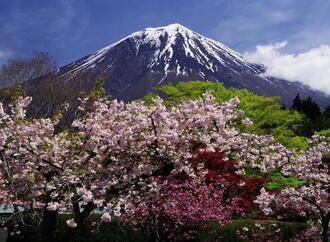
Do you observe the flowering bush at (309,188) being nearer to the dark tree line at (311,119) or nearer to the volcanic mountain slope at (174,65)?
the dark tree line at (311,119)

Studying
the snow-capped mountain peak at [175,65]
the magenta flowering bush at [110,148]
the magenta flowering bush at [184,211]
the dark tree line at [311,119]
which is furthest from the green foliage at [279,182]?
the snow-capped mountain peak at [175,65]

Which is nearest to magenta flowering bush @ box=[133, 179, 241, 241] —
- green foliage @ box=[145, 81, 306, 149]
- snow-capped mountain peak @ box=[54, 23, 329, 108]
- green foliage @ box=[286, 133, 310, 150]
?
green foliage @ box=[286, 133, 310, 150]

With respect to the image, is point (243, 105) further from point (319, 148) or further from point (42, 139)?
point (42, 139)

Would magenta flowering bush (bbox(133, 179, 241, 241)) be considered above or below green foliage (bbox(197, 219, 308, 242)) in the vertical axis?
above

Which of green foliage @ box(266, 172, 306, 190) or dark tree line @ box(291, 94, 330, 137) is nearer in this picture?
green foliage @ box(266, 172, 306, 190)

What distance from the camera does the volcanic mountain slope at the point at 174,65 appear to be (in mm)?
155000

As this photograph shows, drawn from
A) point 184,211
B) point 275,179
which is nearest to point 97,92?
point 184,211

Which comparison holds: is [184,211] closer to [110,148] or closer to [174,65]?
[110,148]

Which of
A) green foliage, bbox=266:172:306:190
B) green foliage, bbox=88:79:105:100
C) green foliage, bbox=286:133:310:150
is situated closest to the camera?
green foliage, bbox=88:79:105:100

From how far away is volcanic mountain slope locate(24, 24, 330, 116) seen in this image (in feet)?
509

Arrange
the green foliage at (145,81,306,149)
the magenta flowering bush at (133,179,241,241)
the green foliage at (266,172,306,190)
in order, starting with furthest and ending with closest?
1. the green foliage at (145,81,306,149)
2. the green foliage at (266,172,306,190)
3. the magenta flowering bush at (133,179,241,241)

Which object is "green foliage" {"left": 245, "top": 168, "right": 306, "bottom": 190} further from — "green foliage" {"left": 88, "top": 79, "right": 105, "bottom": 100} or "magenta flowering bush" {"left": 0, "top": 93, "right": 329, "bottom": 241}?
"green foliage" {"left": 88, "top": 79, "right": 105, "bottom": 100}

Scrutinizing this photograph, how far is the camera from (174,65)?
181m

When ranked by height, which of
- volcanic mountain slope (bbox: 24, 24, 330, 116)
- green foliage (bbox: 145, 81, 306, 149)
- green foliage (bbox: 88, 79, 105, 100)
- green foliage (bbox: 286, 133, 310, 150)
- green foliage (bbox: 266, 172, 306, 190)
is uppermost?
volcanic mountain slope (bbox: 24, 24, 330, 116)
